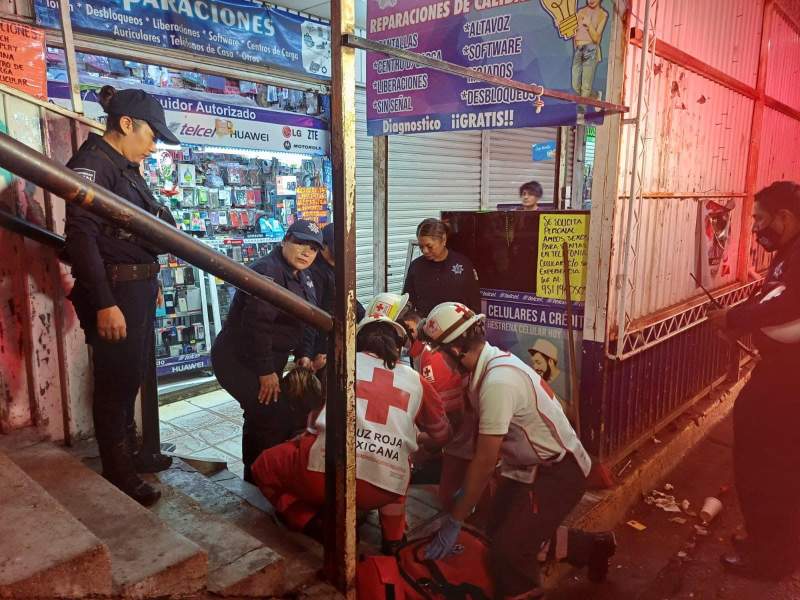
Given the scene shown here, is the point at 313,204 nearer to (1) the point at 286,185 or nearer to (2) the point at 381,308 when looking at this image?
(1) the point at 286,185

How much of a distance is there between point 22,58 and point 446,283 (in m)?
3.80

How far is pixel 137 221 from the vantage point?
1758 millimetres

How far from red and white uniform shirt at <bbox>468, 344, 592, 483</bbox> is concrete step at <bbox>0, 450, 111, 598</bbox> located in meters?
1.96

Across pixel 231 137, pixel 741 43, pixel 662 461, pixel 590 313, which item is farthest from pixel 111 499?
pixel 741 43

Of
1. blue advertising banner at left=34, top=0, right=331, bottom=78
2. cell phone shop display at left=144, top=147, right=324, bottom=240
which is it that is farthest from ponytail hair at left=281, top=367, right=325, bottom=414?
blue advertising banner at left=34, top=0, right=331, bottom=78

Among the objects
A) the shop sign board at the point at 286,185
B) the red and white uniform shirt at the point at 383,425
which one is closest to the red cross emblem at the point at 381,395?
the red and white uniform shirt at the point at 383,425

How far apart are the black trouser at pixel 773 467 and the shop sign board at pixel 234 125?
607cm

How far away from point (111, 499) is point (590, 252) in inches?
141

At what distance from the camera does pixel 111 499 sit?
96.3 inches

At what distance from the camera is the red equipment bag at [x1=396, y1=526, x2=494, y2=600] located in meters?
3.00

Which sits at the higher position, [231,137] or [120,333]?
[231,137]

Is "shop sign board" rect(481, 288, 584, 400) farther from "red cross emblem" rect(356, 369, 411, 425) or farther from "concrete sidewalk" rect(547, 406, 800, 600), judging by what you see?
"red cross emblem" rect(356, 369, 411, 425)

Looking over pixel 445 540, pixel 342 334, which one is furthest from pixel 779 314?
pixel 342 334

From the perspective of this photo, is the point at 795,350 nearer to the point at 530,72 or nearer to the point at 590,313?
the point at 590,313
